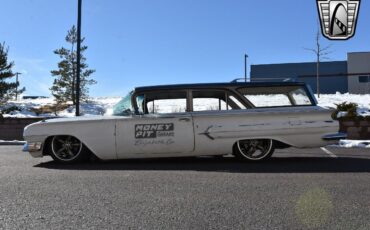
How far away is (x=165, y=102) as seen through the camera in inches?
348

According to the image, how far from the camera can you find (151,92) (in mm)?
8711

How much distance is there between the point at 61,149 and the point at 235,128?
10.3 ft

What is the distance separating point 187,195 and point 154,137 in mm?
2915

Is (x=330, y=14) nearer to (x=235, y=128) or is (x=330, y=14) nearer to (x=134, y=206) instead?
(x=235, y=128)

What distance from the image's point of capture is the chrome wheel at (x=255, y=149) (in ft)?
28.0

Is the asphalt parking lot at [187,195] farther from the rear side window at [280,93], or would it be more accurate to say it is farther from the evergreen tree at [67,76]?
the evergreen tree at [67,76]

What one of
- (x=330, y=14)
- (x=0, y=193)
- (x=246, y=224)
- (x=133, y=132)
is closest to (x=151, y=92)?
(x=133, y=132)

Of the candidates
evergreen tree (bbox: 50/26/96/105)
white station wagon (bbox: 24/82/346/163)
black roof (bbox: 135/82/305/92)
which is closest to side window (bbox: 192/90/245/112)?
white station wagon (bbox: 24/82/346/163)

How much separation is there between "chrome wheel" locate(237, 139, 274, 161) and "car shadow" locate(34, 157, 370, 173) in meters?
0.16

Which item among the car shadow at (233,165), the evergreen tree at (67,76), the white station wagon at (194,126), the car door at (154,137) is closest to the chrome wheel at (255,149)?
the white station wagon at (194,126)

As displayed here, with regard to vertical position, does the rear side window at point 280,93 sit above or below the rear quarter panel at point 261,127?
above

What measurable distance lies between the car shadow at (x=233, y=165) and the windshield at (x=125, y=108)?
0.90m

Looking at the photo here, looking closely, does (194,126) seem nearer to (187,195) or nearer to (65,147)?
(65,147)

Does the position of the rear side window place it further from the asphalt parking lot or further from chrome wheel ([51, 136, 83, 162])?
chrome wheel ([51, 136, 83, 162])
